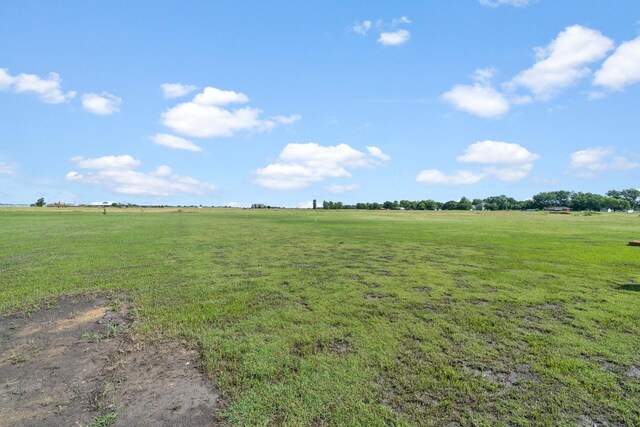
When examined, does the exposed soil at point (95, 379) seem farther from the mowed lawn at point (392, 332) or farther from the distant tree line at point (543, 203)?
the distant tree line at point (543, 203)

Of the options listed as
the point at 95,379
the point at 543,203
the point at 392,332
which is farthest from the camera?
the point at 543,203

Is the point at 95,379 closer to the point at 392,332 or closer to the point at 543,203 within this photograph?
the point at 392,332

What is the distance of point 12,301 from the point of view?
7906 millimetres

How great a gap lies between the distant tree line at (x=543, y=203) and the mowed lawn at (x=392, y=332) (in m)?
155

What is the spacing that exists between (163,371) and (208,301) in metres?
3.23

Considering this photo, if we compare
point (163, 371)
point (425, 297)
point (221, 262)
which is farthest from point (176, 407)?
point (221, 262)

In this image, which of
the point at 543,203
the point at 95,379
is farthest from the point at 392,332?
the point at 543,203

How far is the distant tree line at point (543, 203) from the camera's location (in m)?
150

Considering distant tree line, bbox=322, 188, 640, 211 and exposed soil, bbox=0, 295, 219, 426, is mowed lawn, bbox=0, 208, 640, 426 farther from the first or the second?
distant tree line, bbox=322, 188, 640, 211

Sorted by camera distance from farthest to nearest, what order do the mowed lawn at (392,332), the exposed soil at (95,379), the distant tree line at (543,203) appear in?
1. the distant tree line at (543,203)
2. the mowed lawn at (392,332)
3. the exposed soil at (95,379)

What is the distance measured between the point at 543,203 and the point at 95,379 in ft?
654

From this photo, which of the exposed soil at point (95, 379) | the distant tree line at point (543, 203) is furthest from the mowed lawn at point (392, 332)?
the distant tree line at point (543, 203)

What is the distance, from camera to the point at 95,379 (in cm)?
443

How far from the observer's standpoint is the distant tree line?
149625mm
